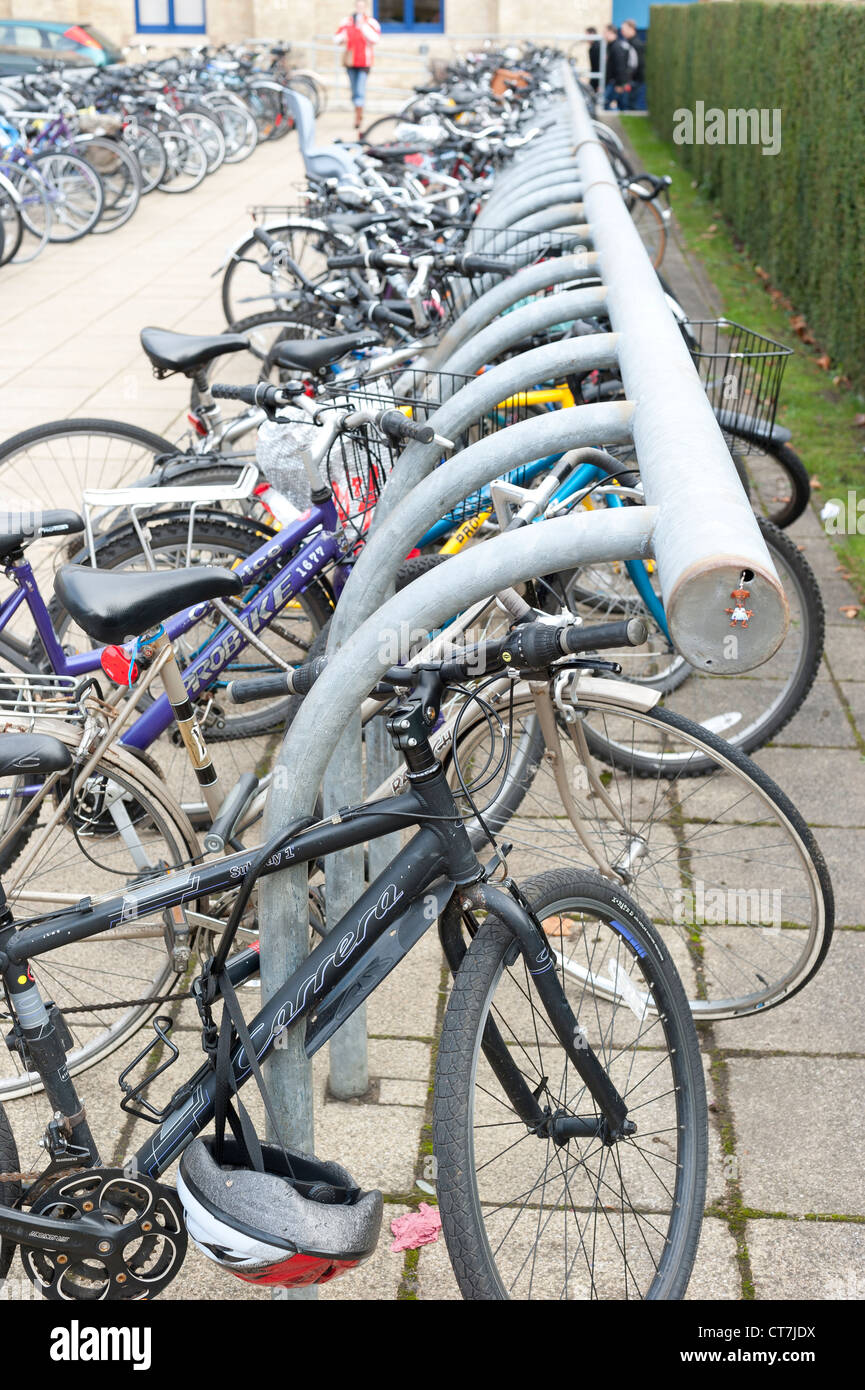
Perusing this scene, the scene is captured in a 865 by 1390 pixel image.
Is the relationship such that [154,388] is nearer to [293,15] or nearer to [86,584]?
[86,584]

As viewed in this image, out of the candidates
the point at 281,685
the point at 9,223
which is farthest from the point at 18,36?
the point at 281,685

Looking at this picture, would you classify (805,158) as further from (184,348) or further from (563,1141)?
(563,1141)

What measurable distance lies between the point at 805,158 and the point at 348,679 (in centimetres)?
861

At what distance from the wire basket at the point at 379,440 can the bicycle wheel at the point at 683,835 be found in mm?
641

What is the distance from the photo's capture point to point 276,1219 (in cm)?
189

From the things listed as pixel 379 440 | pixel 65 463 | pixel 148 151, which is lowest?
pixel 379 440

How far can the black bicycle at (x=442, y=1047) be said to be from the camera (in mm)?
1892

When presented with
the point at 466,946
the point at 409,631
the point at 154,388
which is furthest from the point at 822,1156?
the point at 154,388

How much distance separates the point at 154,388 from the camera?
7617 millimetres

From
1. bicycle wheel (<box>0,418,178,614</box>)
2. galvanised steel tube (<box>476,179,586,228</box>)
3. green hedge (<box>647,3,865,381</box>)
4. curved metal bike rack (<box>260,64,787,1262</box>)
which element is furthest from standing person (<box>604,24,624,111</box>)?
curved metal bike rack (<box>260,64,787,1262</box>)

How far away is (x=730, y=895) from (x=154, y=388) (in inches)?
207

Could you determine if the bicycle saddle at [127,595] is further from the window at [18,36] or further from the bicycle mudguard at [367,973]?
the window at [18,36]

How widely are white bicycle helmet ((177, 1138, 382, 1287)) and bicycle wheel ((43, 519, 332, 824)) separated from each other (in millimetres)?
1480

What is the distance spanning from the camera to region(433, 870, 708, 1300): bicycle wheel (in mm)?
1893
